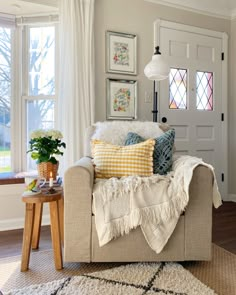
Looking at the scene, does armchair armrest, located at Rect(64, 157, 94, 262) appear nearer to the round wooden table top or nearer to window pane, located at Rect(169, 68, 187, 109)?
the round wooden table top

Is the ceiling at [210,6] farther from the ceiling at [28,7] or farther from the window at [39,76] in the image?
the window at [39,76]

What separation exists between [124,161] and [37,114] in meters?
1.36

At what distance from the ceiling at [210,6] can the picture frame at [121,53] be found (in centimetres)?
59

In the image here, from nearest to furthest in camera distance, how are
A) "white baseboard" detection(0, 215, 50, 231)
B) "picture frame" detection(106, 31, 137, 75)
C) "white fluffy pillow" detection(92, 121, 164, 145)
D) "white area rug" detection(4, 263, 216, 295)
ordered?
"white area rug" detection(4, 263, 216, 295) → "white fluffy pillow" detection(92, 121, 164, 145) → "white baseboard" detection(0, 215, 50, 231) → "picture frame" detection(106, 31, 137, 75)

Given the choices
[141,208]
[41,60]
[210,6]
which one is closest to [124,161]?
[141,208]

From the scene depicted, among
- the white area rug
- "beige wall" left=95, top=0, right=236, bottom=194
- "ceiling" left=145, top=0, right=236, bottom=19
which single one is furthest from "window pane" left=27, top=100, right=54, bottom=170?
"ceiling" left=145, top=0, right=236, bottom=19

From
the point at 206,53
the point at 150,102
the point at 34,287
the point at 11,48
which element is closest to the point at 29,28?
the point at 11,48

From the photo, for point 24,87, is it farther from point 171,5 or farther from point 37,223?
point 171,5

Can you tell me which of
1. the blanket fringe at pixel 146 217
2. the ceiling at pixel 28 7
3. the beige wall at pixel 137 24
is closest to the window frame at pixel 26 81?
the ceiling at pixel 28 7

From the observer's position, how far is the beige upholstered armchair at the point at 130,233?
157 cm

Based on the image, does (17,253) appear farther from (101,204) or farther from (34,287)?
(101,204)

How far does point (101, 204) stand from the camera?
61.4 inches

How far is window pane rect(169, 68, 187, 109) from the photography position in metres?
3.15

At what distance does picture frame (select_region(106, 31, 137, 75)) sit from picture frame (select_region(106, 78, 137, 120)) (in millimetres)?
126
